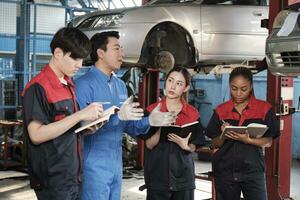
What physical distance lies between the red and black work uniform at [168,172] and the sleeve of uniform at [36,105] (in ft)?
2.86

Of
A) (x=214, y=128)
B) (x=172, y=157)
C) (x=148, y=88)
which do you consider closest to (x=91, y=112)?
(x=172, y=157)

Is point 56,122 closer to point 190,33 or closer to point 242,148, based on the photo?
point 242,148

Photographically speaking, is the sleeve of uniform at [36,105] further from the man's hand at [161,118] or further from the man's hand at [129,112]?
the man's hand at [161,118]

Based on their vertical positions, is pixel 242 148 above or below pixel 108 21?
below

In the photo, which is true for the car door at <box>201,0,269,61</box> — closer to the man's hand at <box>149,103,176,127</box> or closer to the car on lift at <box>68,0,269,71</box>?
the car on lift at <box>68,0,269,71</box>

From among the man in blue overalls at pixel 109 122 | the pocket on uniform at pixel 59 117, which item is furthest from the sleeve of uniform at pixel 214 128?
the pocket on uniform at pixel 59 117

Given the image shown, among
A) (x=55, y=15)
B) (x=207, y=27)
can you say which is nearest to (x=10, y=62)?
(x=55, y=15)

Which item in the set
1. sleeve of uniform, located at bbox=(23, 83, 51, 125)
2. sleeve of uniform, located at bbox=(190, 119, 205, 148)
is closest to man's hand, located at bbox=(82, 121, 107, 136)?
sleeve of uniform, located at bbox=(23, 83, 51, 125)

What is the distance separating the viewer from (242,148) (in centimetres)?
313

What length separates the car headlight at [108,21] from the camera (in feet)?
17.3

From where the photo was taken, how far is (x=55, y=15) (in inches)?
507

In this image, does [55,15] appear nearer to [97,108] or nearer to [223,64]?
[223,64]

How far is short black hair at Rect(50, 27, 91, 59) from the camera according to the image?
245cm

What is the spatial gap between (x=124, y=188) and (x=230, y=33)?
2.61 m
